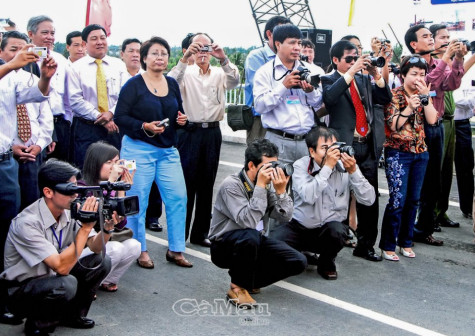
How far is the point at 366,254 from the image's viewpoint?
6.02 metres

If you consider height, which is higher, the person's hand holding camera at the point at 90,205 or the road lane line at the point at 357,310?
the person's hand holding camera at the point at 90,205

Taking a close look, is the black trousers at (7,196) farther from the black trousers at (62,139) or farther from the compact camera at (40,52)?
the black trousers at (62,139)

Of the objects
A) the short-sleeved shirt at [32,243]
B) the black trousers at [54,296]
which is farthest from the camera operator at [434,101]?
the short-sleeved shirt at [32,243]

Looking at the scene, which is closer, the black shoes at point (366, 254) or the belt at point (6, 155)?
the belt at point (6, 155)

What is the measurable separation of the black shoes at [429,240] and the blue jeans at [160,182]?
235 centimetres

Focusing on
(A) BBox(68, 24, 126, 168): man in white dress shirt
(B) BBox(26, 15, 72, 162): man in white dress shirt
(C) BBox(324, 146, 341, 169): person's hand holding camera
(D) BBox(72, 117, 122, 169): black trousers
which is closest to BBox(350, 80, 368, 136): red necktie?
(C) BBox(324, 146, 341, 169): person's hand holding camera

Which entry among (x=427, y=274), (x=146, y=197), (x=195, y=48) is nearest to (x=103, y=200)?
(x=146, y=197)

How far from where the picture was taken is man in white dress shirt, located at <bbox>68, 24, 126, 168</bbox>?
6.37 m

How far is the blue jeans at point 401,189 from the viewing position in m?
5.95

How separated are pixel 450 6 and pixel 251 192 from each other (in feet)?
16.0

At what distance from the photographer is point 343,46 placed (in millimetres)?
6137

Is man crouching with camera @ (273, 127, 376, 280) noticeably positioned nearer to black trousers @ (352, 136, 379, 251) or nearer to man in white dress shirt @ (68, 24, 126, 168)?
black trousers @ (352, 136, 379, 251)

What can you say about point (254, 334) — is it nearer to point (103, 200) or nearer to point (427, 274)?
point (103, 200)

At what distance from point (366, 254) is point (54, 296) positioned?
117 inches
